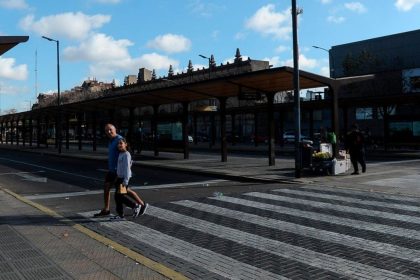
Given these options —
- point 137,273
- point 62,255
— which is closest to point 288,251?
point 137,273

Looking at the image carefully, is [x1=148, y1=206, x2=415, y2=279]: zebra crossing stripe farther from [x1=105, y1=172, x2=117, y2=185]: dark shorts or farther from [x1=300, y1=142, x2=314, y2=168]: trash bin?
[x1=300, y1=142, x2=314, y2=168]: trash bin

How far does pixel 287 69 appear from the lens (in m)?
17.5

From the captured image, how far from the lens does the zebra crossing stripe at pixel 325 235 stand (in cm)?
679

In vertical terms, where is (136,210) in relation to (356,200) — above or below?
above

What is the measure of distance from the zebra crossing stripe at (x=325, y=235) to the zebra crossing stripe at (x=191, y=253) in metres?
1.80

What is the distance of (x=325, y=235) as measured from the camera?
7.91m

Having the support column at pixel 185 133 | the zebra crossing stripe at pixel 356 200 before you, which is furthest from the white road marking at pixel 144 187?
the support column at pixel 185 133

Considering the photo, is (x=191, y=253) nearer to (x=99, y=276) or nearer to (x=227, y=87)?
(x=99, y=276)

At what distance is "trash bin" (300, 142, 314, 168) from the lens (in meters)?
16.8

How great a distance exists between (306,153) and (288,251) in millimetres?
10216

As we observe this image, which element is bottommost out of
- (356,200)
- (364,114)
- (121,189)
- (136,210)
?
(356,200)

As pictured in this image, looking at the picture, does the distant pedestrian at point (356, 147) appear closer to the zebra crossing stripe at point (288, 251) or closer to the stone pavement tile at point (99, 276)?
the zebra crossing stripe at point (288, 251)

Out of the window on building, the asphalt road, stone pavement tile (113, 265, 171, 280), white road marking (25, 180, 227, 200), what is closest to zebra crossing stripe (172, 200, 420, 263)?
the asphalt road

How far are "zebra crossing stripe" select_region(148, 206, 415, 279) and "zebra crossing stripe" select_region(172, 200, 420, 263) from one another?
A: 2.28 feet
